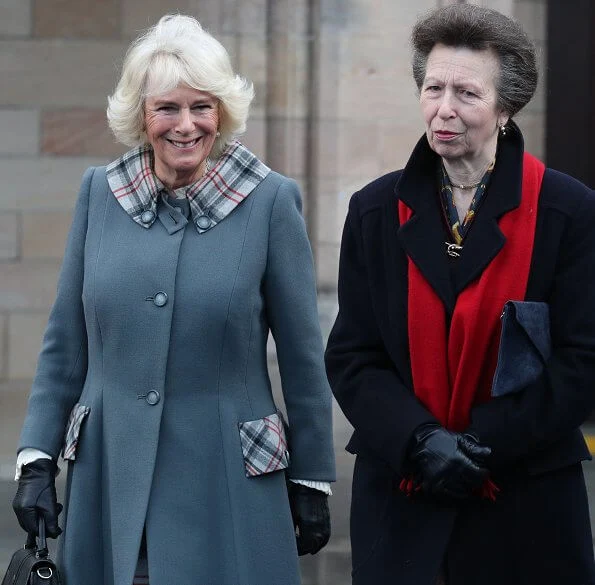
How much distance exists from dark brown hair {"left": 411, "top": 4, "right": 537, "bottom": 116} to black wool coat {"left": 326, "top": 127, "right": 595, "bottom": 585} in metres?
0.13

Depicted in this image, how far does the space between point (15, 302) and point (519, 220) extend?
5.90m

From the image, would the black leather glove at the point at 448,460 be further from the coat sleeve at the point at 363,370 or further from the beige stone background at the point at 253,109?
the beige stone background at the point at 253,109

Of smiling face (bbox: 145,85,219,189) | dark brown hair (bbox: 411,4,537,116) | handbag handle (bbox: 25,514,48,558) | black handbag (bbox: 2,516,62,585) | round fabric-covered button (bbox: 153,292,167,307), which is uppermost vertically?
dark brown hair (bbox: 411,4,537,116)

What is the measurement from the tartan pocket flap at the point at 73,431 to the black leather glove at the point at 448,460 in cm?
95

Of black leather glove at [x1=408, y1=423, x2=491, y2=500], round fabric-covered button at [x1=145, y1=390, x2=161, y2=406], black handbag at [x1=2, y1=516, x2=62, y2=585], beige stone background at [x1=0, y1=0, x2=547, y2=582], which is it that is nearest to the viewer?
black leather glove at [x1=408, y1=423, x2=491, y2=500]

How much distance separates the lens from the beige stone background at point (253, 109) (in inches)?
313

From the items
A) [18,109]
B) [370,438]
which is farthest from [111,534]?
[18,109]

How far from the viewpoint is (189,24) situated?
3.98 m

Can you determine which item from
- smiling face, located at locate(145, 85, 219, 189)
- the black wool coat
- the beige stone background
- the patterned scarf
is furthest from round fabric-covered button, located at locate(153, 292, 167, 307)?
the beige stone background

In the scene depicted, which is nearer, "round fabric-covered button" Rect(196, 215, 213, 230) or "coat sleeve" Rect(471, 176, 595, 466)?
"coat sleeve" Rect(471, 176, 595, 466)

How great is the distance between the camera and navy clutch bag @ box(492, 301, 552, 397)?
3322 millimetres

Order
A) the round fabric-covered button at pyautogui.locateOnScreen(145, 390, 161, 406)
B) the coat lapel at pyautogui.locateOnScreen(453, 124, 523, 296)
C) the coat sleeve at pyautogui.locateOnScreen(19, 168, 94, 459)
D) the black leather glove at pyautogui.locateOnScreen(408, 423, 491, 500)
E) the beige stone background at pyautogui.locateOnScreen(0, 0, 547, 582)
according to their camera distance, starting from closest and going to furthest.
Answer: the black leather glove at pyautogui.locateOnScreen(408, 423, 491, 500) → the coat lapel at pyautogui.locateOnScreen(453, 124, 523, 296) → the round fabric-covered button at pyautogui.locateOnScreen(145, 390, 161, 406) → the coat sleeve at pyautogui.locateOnScreen(19, 168, 94, 459) → the beige stone background at pyautogui.locateOnScreen(0, 0, 547, 582)

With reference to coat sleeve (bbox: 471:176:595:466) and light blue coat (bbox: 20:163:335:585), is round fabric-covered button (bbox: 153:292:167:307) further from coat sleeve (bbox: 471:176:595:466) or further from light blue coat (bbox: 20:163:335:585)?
coat sleeve (bbox: 471:176:595:466)

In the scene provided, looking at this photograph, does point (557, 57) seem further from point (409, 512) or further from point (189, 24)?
point (409, 512)
